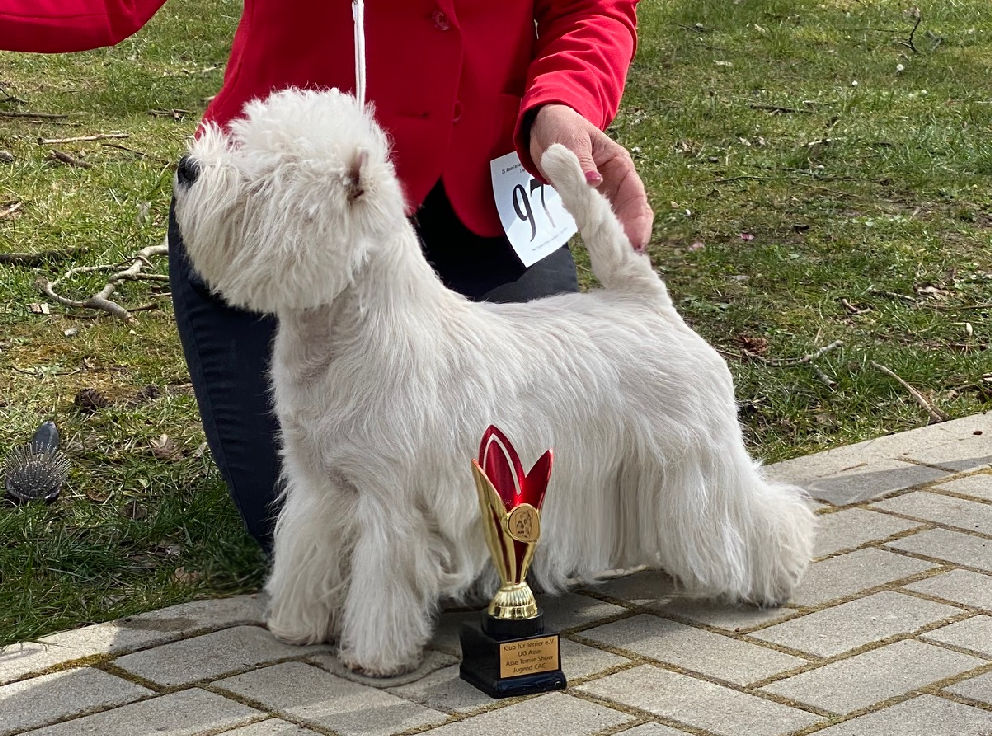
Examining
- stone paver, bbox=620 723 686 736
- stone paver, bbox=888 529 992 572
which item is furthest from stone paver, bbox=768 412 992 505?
stone paver, bbox=620 723 686 736

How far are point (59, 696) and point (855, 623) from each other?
1.70m

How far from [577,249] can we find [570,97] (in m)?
2.97

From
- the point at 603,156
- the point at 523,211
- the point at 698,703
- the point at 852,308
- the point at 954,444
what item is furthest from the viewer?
the point at 852,308

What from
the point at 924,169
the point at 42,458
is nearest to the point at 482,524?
the point at 42,458

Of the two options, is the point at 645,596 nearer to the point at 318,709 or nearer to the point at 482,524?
the point at 482,524

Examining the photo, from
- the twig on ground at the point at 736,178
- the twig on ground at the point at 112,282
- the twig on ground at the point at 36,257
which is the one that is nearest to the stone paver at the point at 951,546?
the twig on ground at the point at 112,282

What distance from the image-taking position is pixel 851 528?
140 inches

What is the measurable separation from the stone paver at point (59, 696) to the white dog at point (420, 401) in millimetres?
388

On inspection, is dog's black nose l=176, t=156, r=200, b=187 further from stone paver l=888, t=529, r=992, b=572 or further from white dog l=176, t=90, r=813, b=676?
stone paver l=888, t=529, r=992, b=572

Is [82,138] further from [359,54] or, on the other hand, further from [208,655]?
[208,655]

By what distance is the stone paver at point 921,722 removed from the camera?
248 centimetres

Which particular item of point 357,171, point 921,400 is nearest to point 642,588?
point 357,171

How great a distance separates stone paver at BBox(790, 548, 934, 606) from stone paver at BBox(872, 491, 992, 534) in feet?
0.95

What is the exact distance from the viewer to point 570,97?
3.28 meters
